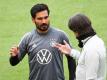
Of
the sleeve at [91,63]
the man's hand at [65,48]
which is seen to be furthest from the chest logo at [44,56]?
the sleeve at [91,63]

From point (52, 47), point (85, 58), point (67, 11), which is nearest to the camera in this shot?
point (85, 58)

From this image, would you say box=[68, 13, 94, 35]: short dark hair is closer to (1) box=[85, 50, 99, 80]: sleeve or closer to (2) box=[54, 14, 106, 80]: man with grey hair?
(2) box=[54, 14, 106, 80]: man with grey hair

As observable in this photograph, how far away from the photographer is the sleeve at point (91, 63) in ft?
17.0

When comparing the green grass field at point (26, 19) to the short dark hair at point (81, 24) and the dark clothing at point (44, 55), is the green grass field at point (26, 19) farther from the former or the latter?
the short dark hair at point (81, 24)

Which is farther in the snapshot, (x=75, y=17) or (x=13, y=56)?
(x=13, y=56)

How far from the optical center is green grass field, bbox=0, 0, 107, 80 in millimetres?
10352

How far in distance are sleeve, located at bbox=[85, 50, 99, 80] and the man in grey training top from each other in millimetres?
960

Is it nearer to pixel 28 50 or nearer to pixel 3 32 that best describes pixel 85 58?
pixel 28 50

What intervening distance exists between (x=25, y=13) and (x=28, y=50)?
7.14 meters

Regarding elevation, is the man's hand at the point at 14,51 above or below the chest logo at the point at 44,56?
above

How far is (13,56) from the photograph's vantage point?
6.21 m

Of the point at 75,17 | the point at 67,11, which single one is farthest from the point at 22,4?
the point at 75,17

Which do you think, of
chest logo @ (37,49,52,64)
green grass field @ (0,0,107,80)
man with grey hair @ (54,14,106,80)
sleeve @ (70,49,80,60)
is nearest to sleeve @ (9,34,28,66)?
chest logo @ (37,49,52,64)

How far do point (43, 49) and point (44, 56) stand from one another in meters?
0.10
